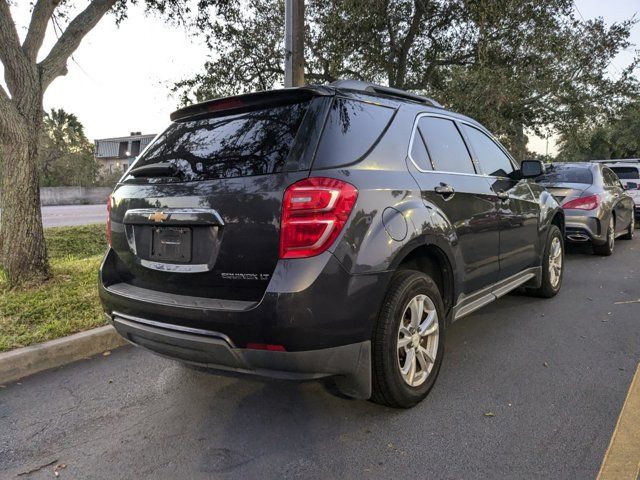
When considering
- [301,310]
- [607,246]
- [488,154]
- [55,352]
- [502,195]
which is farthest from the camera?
[607,246]

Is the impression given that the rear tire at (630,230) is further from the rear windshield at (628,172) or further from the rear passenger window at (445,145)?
the rear passenger window at (445,145)

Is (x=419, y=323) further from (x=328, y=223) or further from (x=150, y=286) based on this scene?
(x=150, y=286)

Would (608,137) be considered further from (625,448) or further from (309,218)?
(309,218)

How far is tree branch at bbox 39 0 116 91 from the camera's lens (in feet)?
18.4

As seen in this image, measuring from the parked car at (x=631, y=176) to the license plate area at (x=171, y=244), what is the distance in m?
12.9

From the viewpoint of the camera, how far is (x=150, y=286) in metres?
2.87

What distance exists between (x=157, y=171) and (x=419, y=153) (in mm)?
1643

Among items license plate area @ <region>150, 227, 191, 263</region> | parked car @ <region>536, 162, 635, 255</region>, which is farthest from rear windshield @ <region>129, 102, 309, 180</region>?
parked car @ <region>536, 162, 635, 255</region>

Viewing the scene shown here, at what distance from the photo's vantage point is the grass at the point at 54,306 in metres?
3.98

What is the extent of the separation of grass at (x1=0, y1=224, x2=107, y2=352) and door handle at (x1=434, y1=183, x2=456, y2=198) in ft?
9.97

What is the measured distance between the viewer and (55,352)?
376 centimetres

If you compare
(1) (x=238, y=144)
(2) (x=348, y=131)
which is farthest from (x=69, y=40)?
(2) (x=348, y=131)

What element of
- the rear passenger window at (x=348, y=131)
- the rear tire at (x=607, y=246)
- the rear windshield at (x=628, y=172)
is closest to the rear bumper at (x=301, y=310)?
the rear passenger window at (x=348, y=131)

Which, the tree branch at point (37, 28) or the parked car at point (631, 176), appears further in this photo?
the parked car at point (631, 176)
